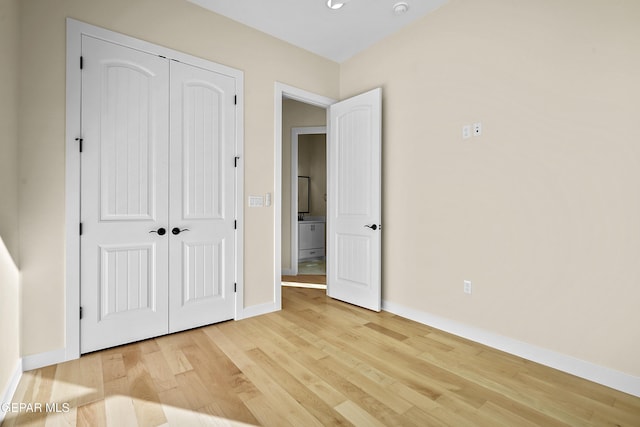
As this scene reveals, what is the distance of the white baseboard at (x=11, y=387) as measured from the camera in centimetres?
166

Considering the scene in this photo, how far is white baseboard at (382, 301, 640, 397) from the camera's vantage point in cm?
193

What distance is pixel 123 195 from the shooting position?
2482mm

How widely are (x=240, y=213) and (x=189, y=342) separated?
3.96 ft

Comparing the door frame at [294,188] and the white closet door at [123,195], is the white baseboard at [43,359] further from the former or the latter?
the door frame at [294,188]

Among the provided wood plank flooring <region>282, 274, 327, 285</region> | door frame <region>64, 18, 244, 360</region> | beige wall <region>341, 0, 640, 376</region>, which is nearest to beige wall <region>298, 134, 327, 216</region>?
wood plank flooring <region>282, 274, 327, 285</region>

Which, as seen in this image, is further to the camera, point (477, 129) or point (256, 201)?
point (256, 201)

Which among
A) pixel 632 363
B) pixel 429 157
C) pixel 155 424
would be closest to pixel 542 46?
pixel 429 157

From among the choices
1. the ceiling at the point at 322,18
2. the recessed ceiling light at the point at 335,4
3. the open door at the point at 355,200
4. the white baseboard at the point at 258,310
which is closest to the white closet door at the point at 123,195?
the white baseboard at the point at 258,310

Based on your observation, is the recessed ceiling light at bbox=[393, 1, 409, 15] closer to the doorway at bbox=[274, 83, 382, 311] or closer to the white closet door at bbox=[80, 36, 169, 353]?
the doorway at bbox=[274, 83, 382, 311]

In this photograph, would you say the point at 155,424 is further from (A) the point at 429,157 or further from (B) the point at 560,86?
(B) the point at 560,86

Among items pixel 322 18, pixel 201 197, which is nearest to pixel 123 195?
pixel 201 197

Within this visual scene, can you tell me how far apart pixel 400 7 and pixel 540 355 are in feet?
10.1

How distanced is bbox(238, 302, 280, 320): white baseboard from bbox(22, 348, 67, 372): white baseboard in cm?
135

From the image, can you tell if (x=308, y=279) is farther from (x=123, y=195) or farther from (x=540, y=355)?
(x=540, y=355)
